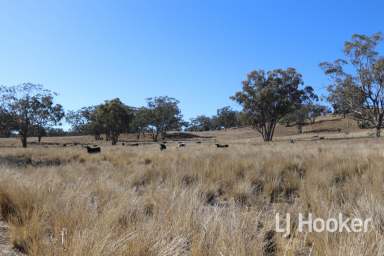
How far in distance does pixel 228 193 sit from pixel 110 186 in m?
2.25

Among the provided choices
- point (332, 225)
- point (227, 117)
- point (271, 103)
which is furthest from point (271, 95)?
point (227, 117)

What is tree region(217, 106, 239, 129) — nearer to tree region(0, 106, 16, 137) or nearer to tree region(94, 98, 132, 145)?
tree region(94, 98, 132, 145)

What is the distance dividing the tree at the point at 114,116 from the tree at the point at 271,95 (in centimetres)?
2705

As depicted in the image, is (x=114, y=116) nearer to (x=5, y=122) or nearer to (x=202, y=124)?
(x=5, y=122)

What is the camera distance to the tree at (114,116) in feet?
214

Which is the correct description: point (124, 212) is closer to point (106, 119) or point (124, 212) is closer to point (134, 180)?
point (134, 180)

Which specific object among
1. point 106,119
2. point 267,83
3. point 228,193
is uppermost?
point 267,83

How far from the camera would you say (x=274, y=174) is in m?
7.61

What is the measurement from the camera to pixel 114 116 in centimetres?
6562

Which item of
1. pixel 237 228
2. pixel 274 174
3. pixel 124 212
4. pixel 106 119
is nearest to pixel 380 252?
pixel 237 228

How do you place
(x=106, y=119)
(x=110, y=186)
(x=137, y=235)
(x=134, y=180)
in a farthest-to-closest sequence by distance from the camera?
(x=106, y=119) < (x=134, y=180) < (x=110, y=186) < (x=137, y=235)

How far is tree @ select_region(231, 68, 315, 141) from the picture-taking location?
49344 mm

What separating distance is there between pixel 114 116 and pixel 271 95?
111 feet

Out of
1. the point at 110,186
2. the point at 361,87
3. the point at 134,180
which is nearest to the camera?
the point at 110,186
